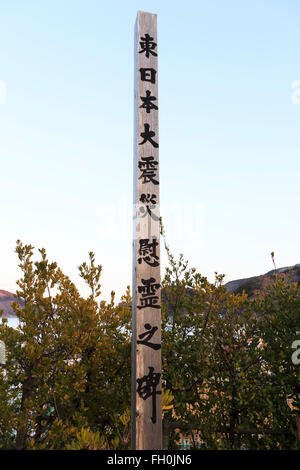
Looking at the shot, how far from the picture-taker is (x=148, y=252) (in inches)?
125

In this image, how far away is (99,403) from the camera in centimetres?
379

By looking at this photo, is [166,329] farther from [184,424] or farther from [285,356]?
[285,356]

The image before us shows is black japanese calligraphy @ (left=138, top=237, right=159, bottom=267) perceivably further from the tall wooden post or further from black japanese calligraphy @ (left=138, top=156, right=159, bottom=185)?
black japanese calligraphy @ (left=138, top=156, right=159, bottom=185)

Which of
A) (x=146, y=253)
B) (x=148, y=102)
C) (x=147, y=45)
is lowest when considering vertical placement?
(x=146, y=253)

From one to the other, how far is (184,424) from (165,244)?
6.43ft

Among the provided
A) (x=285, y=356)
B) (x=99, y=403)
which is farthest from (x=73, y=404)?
(x=285, y=356)

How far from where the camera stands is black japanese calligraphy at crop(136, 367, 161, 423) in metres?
2.86

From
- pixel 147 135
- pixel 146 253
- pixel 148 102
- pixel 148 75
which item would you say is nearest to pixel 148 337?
pixel 146 253

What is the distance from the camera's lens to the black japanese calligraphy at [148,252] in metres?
3.16

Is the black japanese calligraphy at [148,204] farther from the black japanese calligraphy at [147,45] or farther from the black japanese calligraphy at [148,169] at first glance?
the black japanese calligraphy at [147,45]

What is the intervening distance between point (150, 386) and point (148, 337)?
0.38 m

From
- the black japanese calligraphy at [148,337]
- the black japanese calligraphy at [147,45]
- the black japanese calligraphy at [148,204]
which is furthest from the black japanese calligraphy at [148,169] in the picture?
the black japanese calligraphy at [148,337]

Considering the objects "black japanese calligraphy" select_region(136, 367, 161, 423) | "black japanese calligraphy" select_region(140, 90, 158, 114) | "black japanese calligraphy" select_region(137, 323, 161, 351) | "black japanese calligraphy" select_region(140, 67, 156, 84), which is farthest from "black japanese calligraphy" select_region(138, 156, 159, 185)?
Result: "black japanese calligraphy" select_region(136, 367, 161, 423)

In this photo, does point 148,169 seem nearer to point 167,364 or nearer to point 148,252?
point 148,252
